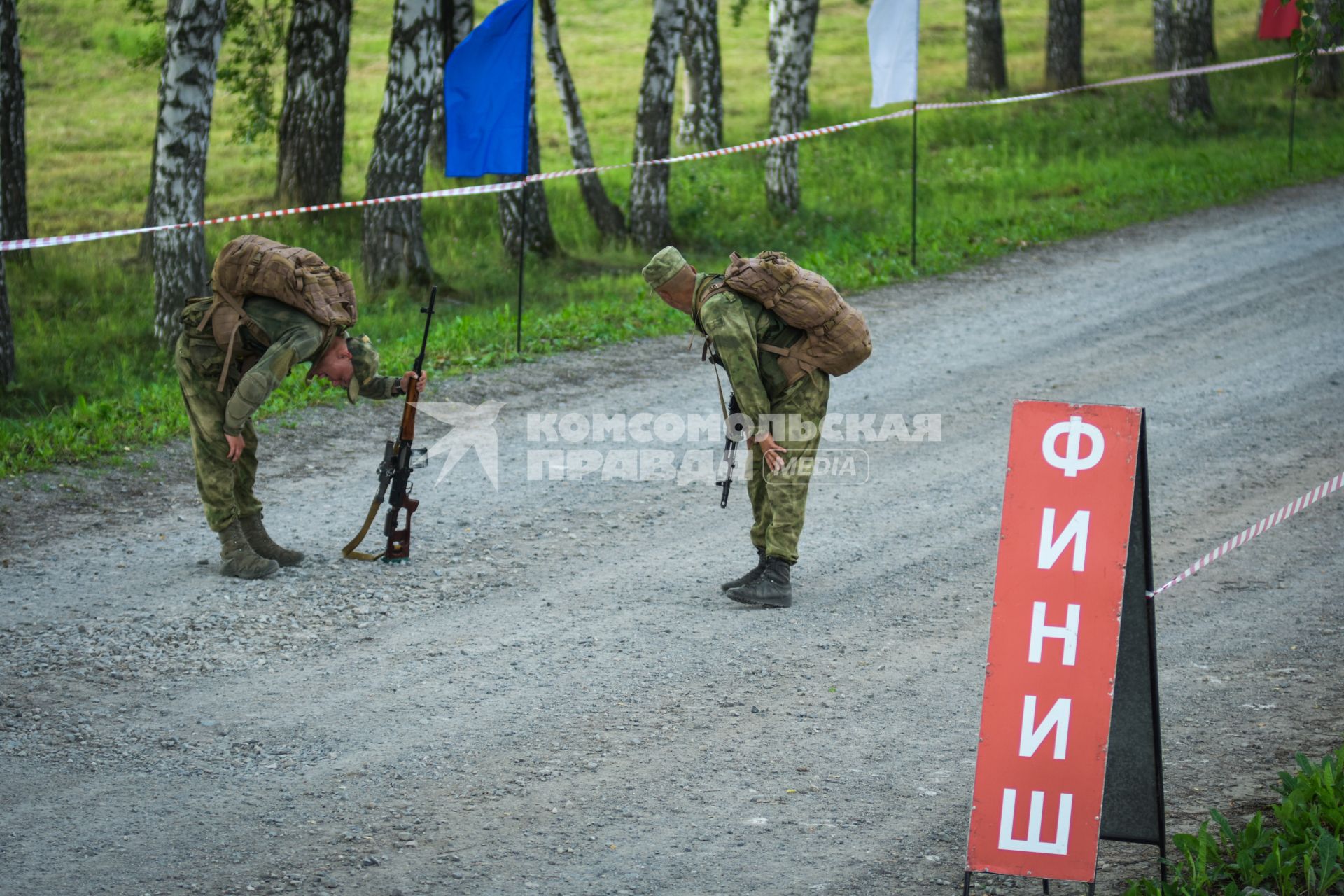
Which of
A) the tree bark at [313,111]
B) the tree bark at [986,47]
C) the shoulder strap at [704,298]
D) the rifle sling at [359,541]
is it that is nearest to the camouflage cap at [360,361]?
the rifle sling at [359,541]

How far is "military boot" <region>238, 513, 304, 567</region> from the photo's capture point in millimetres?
6949

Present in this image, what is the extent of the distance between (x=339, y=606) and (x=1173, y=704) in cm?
386

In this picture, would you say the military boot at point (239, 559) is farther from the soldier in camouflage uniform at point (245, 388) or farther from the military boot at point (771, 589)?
the military boot at point (771, 589)

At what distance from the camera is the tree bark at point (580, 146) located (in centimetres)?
1565

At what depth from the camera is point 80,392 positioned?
10.3m

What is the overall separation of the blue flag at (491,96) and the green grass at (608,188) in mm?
1520

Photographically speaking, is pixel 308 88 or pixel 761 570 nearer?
pixel 761 570

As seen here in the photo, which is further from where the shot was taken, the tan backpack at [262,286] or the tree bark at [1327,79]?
the tree bark at [1327,79]

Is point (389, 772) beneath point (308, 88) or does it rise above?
beneath

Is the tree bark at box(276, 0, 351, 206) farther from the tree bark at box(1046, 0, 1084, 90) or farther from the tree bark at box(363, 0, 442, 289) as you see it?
the tree bark at box(1046, 0, 1084, 90)

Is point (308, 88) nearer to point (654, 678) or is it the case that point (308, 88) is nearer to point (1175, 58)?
point (654, 678)

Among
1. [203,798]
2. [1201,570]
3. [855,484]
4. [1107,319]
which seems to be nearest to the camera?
[203,798]

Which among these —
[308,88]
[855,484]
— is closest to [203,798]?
[855,484]

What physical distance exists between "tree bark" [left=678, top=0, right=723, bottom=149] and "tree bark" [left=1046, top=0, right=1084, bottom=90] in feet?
22.0
